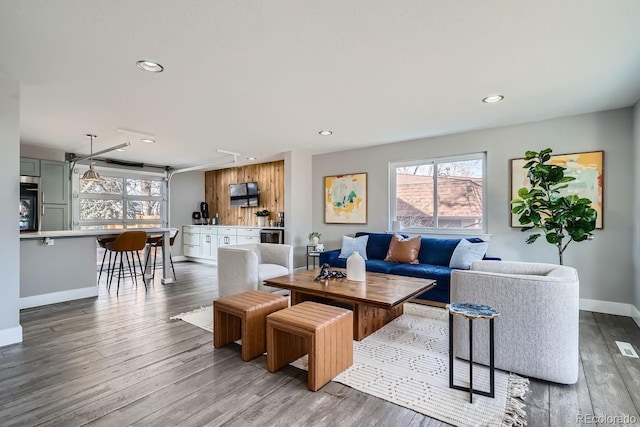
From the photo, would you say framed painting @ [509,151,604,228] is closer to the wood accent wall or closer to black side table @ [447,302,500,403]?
black side table @ [447,302,500,403]

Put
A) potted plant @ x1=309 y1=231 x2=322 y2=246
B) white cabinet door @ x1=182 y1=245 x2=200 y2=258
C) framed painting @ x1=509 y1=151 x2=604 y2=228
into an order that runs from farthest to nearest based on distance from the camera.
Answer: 1. white cabinet door @ x1=182 y1=245 x2=200 y2=258
2. potted plant @ x1=309 y1=231 x2=322 y2=246
3. framed painting @ x1=509 y1=151 x2=604 y2=228

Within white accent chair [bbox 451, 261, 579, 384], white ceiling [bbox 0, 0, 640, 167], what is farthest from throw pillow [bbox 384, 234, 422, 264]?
white accent chair [bbox 451, 261, 579, 384]

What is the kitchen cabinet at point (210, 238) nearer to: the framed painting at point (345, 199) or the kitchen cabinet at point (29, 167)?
the framed painting at point (345, 199)

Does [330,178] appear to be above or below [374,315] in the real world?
above

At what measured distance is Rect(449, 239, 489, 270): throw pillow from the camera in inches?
152

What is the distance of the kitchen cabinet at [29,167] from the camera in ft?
16.6

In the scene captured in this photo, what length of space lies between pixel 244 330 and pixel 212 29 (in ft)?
7.06

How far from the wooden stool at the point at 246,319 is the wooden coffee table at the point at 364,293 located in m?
0.34

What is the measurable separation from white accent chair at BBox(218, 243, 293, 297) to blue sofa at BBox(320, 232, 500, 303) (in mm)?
856

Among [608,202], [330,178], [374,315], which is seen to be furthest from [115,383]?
[608,202]

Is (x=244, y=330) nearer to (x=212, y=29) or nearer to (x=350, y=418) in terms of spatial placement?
(x=350, y=418)

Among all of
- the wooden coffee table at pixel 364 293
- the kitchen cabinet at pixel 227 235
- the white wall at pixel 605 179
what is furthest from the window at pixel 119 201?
the white wall at pixel 605 179

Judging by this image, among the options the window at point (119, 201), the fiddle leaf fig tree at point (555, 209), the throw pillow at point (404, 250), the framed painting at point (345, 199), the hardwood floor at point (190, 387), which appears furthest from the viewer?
the window at point (119, 201)

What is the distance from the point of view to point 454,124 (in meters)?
4.13
